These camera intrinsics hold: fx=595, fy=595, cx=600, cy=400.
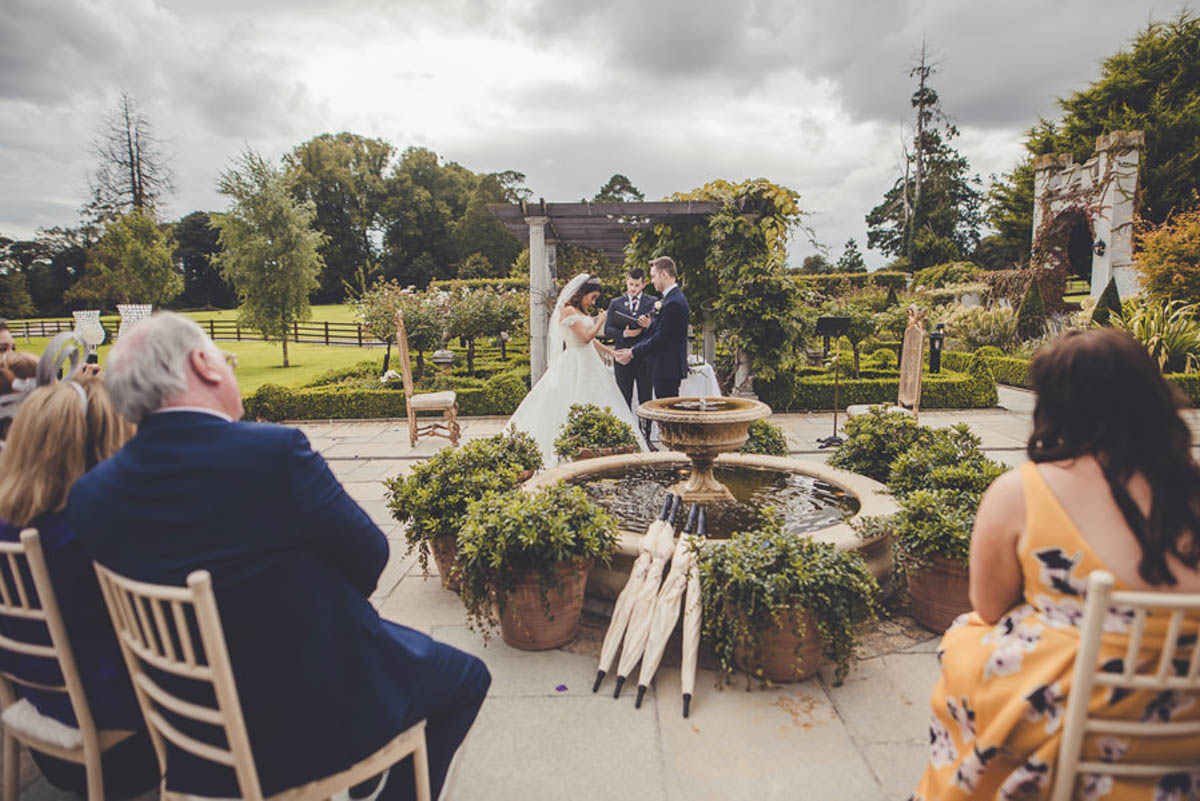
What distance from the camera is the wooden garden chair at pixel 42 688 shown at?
1.61 m

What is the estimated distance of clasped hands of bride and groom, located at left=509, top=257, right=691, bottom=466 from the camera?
6.66 m

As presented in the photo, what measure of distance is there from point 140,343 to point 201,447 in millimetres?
314

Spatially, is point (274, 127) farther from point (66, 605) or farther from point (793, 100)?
point (66, 605)

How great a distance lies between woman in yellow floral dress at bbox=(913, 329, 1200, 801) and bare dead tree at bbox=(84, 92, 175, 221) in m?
33.8

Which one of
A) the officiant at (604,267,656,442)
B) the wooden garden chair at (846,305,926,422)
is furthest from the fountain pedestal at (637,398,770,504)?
the wooden garden chair at (846,305,926,422)

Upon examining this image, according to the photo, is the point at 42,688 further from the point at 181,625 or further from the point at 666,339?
the point at 666,339

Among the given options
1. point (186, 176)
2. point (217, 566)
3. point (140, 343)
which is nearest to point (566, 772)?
point (217, 566)

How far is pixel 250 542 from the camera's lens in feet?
4.45

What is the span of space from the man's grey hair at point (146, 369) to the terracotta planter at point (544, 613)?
1.85m

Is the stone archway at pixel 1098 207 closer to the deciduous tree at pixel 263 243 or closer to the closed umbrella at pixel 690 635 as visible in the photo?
the closed umbrella at pixel 690 635

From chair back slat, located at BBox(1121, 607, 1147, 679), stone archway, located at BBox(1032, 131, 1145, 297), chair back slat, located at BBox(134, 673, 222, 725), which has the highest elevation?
stone archway, located at BBox(1032, 131, 1145, 297)

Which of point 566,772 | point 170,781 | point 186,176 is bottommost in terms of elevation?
point 566,772

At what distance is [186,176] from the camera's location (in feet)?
94.0

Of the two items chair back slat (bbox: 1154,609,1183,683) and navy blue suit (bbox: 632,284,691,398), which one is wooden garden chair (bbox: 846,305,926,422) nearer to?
navy blue suit (bbox: 632,284,691,398)
